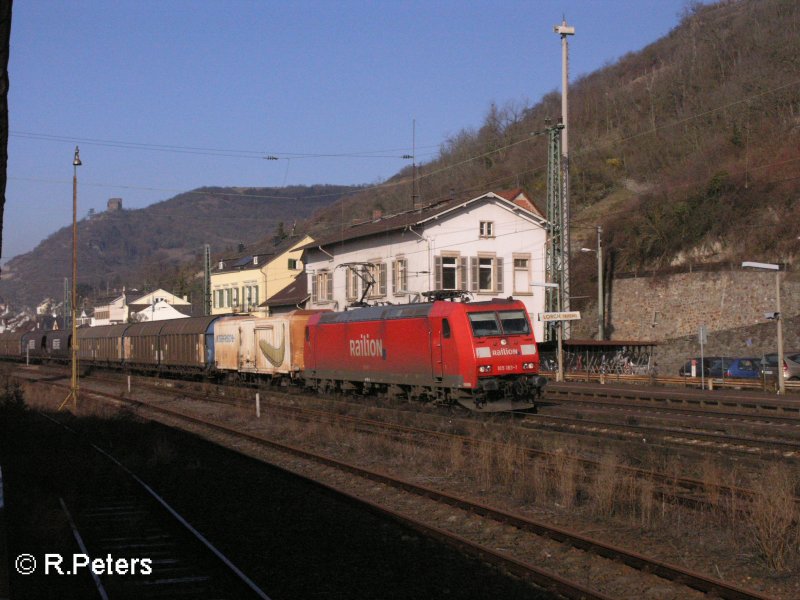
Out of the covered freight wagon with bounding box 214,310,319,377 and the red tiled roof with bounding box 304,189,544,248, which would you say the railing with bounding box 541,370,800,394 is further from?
the covered freight wagon with bounding box 214,310,319,377

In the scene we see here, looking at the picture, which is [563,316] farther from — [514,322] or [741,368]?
[514,322]

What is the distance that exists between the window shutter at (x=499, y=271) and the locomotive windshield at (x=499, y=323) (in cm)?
2344

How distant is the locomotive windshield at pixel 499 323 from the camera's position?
22.8m

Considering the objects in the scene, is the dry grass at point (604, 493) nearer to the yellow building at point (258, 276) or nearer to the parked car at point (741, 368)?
the parked car at point (741, 368)

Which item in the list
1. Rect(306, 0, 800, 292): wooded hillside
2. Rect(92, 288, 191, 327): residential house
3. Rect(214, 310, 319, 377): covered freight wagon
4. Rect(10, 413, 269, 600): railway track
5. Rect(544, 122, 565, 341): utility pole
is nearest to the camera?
Rect(10, 413, 269, 600): railway track

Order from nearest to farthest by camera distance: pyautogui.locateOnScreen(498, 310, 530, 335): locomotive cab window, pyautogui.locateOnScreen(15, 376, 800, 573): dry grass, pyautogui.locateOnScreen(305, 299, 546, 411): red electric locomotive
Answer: pyautogui.locateOnScreen(15, 376, 800, 573): dry grass, pyautogui.locateOnScreen(305, 299, 546, 411): red electric locomotive, pyautogui.locateOnScreen(498, 310, 530, 335): locomotive cab window

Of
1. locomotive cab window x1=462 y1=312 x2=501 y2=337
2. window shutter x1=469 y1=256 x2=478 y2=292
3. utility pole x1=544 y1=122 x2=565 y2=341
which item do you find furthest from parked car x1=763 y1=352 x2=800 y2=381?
locomotive cab window x1=462 y1=312 x2=501 y2=337

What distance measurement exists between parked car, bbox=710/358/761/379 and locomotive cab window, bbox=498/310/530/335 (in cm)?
1726

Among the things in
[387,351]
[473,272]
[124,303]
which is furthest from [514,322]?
[124,303]

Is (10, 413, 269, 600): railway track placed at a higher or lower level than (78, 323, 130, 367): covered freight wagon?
lower

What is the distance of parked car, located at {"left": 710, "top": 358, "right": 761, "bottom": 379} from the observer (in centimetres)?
3678

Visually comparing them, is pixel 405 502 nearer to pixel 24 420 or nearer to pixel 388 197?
pixel 24 420

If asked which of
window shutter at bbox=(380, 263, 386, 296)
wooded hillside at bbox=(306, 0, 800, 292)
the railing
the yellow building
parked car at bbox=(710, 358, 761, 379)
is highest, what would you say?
wooded hillside at bbox=(306, 0, 800, 292)

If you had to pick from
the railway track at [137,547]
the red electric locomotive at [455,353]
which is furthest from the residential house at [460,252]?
the railway track at [137,547]
